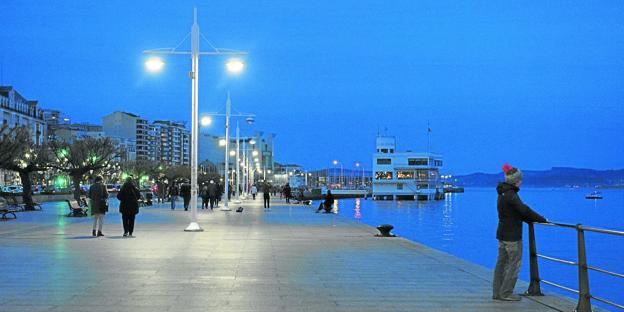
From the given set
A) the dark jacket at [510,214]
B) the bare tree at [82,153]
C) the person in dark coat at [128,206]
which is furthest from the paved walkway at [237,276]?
the bare tree at [82,153]

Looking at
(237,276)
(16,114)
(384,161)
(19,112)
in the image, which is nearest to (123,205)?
(237,276)

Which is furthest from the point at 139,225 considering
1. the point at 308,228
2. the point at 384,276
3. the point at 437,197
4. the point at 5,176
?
the point at 437,197

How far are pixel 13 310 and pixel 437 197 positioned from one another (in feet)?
461

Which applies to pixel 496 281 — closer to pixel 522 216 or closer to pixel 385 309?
pixel 522 216

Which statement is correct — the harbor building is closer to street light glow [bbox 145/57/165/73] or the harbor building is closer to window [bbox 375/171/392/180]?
window [bbox 375/171/392/180]

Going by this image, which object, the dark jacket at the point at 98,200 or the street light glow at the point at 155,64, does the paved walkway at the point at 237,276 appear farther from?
the street light glow at the point at 155,64

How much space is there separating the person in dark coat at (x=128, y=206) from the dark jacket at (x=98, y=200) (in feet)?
1.37

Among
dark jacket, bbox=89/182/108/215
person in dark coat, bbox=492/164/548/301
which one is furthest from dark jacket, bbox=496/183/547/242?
dark jacket, bbox=89/182/108/215

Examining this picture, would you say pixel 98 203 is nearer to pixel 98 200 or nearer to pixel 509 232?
pixel 98 200

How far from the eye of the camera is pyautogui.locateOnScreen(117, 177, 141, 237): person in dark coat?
1939cm

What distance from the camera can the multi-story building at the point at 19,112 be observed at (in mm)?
105125

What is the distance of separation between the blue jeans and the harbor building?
131248 mm

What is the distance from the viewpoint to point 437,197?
478 ft

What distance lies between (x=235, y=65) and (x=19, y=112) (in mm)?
98954
